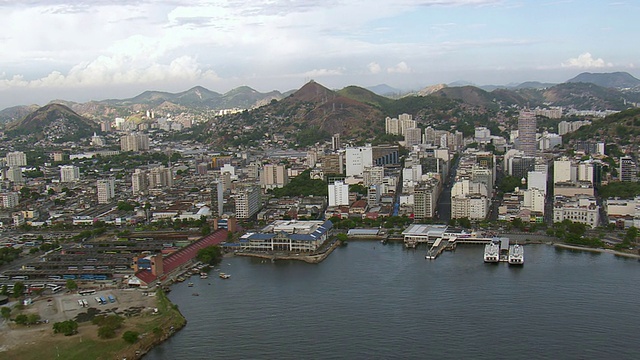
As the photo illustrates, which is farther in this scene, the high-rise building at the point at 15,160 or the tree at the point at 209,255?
the high-rise building at the point at 15,160

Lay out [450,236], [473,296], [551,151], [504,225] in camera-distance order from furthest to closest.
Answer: [551,151], [504,225], [450,236], [473,296]

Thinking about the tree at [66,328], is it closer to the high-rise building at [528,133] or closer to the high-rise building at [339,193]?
the high-rise building at [339,193]

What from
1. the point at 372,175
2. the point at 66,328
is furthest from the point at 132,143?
the point at 66,328

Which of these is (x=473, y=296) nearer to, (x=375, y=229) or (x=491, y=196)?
(x=375, y=229)

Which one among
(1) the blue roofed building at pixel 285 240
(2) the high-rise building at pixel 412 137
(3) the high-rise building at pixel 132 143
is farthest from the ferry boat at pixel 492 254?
(3) the high-rise building at pixel 132 143

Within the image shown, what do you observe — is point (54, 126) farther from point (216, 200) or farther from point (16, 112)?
point (216, 200)

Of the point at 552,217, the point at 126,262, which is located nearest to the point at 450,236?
the point at 552,217

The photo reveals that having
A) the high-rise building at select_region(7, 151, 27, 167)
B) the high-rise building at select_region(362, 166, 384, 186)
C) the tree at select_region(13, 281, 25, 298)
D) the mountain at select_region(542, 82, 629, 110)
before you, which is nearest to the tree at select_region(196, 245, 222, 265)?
the tree at select_region(13, 281, 25, 298)
